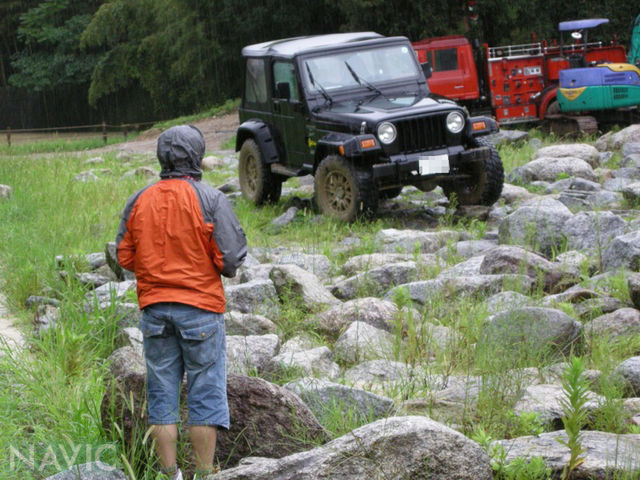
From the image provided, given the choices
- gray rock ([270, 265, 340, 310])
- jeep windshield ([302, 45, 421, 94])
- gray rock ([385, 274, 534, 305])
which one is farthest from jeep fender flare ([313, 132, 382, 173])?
gray rock ([385, 274, 534, 305])

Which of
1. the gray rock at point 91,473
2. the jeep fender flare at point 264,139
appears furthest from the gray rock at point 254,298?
the jeep fender flare at point 264,139

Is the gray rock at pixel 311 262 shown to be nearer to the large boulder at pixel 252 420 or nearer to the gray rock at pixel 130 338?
the gray rock at pixel 130 338

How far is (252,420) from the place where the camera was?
4.32 meters

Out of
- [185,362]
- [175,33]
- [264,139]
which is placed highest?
[175,33]

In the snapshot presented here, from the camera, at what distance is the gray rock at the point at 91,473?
365cm

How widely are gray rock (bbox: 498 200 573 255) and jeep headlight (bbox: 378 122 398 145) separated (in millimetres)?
1981

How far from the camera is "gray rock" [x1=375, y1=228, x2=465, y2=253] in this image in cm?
958

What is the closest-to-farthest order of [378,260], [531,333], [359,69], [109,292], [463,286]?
[531,333]
[109,292]
[463,286]
[378,260]
[359,69]

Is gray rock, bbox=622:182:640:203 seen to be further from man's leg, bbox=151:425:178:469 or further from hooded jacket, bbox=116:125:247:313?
man's leg, bbox=151:425:178:469

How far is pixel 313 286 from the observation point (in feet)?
24.9

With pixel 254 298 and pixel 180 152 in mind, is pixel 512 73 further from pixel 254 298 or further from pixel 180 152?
pixel 180 152

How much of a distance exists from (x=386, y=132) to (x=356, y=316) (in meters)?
4.36

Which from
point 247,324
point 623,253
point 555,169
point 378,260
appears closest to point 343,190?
point 378,260

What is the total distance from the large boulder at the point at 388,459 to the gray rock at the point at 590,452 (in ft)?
1.40
